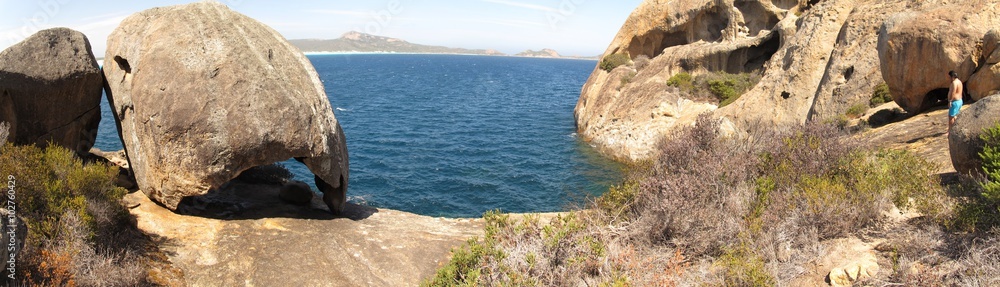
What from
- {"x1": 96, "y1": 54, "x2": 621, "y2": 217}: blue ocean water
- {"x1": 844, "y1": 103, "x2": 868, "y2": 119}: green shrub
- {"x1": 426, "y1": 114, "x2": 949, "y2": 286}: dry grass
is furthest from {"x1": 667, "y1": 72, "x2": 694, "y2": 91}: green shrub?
{"x1": 426, "y1": 114, "x2": 949, "y2": 286}: dry grass

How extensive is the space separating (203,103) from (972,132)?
1452 cm

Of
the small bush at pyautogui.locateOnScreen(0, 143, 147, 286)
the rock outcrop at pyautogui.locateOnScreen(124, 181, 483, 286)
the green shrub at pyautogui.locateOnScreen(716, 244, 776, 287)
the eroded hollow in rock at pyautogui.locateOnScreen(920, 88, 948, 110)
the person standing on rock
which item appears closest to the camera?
the green shrub at pyautogui.locateOnScreen(716, 244, 776, 287)

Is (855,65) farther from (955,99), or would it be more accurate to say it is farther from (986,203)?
(986,203)

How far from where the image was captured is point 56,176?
11016 mm

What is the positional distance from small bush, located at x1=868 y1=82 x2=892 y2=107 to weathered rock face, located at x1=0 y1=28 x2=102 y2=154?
24.5 meters

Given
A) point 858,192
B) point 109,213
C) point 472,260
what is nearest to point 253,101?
point 109,213

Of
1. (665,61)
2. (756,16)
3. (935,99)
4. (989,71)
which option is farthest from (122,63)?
(756,16)

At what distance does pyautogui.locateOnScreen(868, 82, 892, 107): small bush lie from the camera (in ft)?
68.4

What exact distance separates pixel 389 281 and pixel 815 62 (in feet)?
76.0

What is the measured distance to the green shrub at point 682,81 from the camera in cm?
3903

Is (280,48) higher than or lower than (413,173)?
higher

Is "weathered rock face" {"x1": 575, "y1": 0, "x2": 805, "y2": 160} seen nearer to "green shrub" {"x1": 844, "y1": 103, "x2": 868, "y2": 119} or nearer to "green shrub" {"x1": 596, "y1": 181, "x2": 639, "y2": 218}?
"green shrub" {"x1": 844, "y1": 103, "x2": 868, "y2": 119}

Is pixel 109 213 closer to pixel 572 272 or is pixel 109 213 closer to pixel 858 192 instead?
pixel 572 272

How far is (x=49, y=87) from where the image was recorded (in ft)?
42.9
